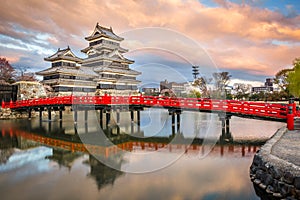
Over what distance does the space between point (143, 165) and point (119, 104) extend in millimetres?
11028

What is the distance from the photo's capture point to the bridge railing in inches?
584

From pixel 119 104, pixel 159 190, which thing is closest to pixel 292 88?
pixel 119 104

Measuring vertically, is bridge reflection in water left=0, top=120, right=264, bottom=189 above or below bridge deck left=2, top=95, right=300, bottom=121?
below

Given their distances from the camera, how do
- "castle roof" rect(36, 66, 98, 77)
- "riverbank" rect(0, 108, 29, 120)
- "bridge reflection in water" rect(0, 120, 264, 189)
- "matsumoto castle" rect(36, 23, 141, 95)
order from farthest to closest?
"matsumoto castle" rect(36, 23, 141, 95), "castle roof" rect(36, 66, 98, 77), "riverbank" rect(0, 108, 29, 120), "bridge reflection in water" rect(0, 120, 264, 189)

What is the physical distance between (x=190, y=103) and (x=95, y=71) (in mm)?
25646

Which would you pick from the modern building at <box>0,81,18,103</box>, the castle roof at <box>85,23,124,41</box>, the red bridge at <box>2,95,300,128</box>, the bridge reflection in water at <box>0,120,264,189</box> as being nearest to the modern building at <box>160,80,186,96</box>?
the castle roof at <box>85,23,124,41</box>

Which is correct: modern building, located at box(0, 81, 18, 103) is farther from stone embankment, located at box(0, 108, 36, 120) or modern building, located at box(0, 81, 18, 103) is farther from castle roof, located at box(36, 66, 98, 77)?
Answer: castle roof, located at box(36, 66, 98, 77)

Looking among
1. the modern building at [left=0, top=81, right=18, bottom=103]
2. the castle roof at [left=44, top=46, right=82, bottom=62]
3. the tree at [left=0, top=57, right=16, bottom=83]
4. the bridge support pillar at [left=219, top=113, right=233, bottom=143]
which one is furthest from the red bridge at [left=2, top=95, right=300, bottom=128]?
the tree at [left=0, top=57, right=16, bottom=83]

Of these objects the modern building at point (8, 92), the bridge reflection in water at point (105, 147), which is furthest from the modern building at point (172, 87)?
the bridge reflection in water at point (105, 147)

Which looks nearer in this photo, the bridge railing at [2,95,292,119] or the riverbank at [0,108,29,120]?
the bridge railing at [2,95,292,119]

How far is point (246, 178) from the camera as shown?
314 inches

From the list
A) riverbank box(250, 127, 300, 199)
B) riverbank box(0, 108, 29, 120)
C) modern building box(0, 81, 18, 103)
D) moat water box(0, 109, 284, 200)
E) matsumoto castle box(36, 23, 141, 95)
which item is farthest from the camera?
matsumoto castle box(36, 23, 141, 95)

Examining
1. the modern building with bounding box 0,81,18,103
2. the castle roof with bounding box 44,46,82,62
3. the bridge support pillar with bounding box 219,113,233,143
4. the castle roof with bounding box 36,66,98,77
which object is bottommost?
the bridge support pillar with bounding box 219,113,233,143

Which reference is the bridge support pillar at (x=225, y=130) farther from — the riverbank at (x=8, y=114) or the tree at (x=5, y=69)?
the tree at (x=5, y=69)
